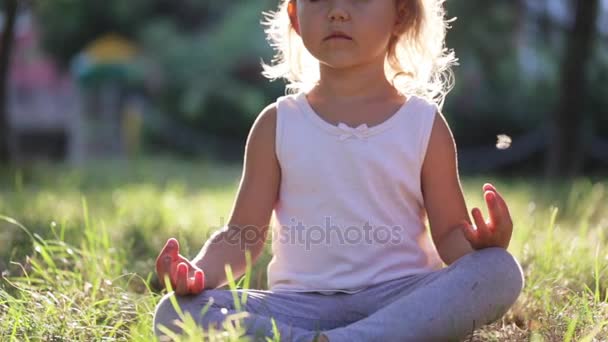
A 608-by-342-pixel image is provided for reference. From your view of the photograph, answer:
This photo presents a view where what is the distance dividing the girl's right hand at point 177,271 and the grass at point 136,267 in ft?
0.39

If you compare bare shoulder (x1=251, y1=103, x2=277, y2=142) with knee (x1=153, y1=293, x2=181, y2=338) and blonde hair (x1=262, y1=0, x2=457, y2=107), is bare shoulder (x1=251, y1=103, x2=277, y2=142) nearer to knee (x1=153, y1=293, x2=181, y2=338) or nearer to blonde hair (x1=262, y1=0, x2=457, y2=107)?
blonde hair (x1=262, y1=0, x2=457, y2=107)

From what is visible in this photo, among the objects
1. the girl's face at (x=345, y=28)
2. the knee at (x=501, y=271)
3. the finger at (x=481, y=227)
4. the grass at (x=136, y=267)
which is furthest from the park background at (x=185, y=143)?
the girl's face at (x=345, y=28)

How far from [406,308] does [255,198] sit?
56 cm

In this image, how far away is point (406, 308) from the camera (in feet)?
6.10

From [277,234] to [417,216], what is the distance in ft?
1.18

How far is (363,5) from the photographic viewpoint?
2.15 m

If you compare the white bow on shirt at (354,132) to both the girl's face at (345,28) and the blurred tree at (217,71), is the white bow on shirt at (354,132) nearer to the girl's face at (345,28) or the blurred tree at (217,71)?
the girl's face at (345,28)

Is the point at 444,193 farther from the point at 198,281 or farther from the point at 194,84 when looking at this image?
the point at 194,84

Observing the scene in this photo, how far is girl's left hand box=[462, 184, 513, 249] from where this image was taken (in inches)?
76.5

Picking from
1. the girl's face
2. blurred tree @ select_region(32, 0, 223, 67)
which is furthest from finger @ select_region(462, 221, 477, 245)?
blurred tree @ select_region(32, 0, 223, 67)

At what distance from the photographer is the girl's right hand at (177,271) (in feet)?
6.18

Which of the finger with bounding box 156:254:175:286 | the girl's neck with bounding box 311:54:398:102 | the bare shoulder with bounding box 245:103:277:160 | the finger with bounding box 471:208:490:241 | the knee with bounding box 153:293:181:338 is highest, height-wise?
the girl's neck with bounding box 311:54:398:102

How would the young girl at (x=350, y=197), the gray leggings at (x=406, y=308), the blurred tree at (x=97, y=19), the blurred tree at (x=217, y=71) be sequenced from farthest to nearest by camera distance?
1. the blurred tree at (x=97, y=19)
2. the blurred tree at (x=217, y=71)
3. the young girl at (x=350, y=197)
4. the gray leggings at (x=406, y=308)

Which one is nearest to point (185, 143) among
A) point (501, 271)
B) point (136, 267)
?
point (136, 267)
